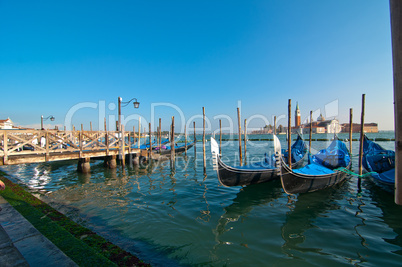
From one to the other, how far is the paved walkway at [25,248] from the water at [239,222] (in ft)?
4.85

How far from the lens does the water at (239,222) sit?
400 cm

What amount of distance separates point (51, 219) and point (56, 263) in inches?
93.4

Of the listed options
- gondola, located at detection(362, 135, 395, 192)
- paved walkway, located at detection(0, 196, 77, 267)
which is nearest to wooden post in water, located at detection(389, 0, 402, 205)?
paved walkway, located at detection(0, 196, 77, 267)

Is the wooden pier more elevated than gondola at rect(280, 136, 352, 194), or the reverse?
the wooden pier

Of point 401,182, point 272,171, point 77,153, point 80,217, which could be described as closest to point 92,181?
point 77,153

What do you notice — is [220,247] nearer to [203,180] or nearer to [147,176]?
[203,180]

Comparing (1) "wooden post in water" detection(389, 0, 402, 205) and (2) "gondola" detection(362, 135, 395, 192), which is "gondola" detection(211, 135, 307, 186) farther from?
(1) "wooden post in water" detection(389, 0, 402, 205)

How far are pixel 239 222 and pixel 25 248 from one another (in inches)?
178

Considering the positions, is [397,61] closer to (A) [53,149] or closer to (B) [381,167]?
(B) [381,167]

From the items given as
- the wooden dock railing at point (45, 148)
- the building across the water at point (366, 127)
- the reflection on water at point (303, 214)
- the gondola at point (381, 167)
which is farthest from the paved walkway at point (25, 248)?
the building across the water at point (366, 127)

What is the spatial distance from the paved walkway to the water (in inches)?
58.2

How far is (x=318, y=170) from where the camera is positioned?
26.6ft

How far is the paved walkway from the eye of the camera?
262cm

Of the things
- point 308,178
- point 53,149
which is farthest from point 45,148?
point 308,178
